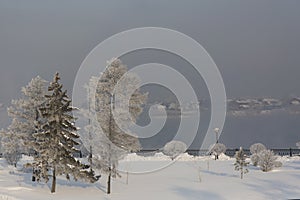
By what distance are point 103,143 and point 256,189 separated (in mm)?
11722

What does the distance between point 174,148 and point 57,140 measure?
32185 millimetres

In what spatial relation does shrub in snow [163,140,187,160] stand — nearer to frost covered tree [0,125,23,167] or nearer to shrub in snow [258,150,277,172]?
shrub in snow [258,150,277,172]

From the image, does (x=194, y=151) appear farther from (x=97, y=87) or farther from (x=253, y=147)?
(x=97, y=87)

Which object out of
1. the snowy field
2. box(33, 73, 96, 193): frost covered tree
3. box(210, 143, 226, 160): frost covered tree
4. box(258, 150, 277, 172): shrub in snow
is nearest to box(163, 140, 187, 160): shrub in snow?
box(210, 143, 226, 160): frost covered tree

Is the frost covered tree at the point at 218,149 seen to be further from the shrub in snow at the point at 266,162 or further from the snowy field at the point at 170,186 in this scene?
the snowy field at the point at 170,186

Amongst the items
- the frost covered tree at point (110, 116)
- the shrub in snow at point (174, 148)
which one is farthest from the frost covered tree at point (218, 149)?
the frost covered tree at point (110, 116)

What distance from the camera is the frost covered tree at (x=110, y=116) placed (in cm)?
3052

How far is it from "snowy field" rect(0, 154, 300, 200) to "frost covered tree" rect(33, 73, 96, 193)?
1.70 m

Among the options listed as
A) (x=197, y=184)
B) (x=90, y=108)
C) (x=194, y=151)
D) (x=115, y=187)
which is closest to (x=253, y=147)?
(x=194, y=151)

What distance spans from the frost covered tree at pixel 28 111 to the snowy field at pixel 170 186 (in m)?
3.82

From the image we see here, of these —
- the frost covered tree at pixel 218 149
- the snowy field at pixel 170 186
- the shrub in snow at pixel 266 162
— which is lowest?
the snowy field at pixel 170 186

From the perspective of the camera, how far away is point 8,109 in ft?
A: 116

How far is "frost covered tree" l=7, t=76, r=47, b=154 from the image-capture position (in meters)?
34.6

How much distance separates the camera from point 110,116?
100 feet
